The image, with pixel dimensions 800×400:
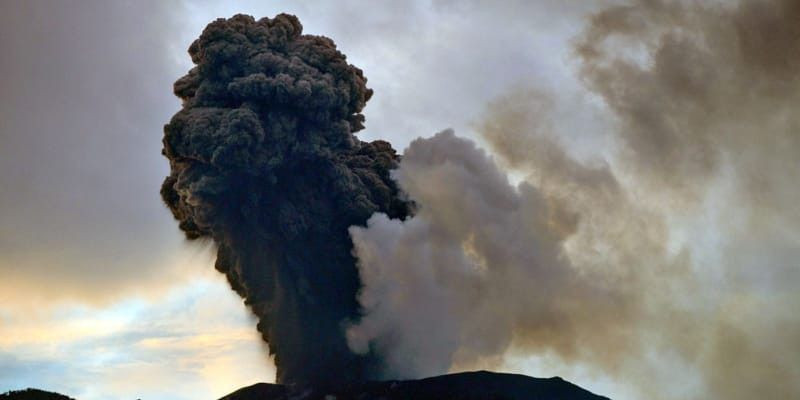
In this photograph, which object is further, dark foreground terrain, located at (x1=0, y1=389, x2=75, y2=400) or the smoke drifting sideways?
dark foreground terrain, located at (x1=0, y1=389, x2=75, y2=400)

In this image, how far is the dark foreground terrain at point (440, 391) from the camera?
52.2 m

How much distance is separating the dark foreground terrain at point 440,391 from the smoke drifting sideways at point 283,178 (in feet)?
3.78

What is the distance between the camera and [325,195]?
49.0 meters

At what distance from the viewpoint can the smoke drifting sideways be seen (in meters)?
45.5

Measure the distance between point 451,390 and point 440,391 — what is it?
2.69ft

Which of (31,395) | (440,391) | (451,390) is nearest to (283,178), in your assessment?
(440,391)

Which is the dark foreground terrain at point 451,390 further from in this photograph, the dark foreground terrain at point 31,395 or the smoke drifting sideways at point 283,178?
the dark foreground terrain at point 31,395

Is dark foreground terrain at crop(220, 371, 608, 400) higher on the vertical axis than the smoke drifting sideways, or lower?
lower

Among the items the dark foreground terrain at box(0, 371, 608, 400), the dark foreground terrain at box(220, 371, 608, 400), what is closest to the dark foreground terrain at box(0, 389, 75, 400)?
the dark foreground terrain at box(0, 371, 608, 400)

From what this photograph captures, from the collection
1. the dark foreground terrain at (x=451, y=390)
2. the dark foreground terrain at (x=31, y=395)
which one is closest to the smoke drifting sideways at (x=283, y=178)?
the dark foreground terrain at (x=451, y=390)

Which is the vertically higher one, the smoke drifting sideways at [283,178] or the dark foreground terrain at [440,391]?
the smoke drifting sideways at [283,178]

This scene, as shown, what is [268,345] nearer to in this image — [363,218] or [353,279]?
[353,279]

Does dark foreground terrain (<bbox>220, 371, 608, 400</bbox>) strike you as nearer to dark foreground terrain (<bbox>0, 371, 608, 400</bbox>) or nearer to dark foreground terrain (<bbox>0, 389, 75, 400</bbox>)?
dark foreground terrain (<bbox>0, 371, 608, 400</bbox>)

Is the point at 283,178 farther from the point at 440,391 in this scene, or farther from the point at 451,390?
the point at 451,390
